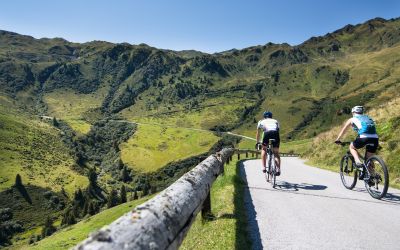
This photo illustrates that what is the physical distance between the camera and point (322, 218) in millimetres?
9602

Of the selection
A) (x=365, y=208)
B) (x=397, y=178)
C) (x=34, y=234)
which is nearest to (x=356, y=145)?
(x=365, y=208)

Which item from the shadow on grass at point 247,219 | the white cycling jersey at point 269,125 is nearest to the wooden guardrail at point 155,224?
the shadow on grass at point 247,219

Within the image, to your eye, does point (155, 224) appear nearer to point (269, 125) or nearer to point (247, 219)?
point (247, 219)

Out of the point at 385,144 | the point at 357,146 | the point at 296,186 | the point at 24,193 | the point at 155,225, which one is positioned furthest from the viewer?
A: the point at 24,193

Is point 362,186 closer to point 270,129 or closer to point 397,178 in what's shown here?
point 397,178

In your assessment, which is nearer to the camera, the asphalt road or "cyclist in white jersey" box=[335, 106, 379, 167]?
the asphalt road

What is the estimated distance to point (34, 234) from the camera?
17038 centimetres

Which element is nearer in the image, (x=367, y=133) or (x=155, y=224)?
(x=155, y=224)

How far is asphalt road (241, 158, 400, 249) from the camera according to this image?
7605mm

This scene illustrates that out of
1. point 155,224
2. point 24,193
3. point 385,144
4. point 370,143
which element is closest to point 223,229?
point 155,224

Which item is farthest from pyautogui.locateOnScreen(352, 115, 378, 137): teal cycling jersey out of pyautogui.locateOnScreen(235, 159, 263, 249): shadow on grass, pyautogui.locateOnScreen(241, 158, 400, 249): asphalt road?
pyautogui.locateOnScreen(235, 159, 263, 249): shadow on grass

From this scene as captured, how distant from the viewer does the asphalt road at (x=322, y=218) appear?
25.0 ft

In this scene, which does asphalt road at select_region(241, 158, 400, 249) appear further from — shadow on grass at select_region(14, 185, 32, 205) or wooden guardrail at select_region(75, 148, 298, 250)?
shadow on grass at select_region(14, 185, 32, 205)

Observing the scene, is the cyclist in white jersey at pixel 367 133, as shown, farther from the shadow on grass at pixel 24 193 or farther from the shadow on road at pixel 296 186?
the shadow on grass at pixel 24 193
